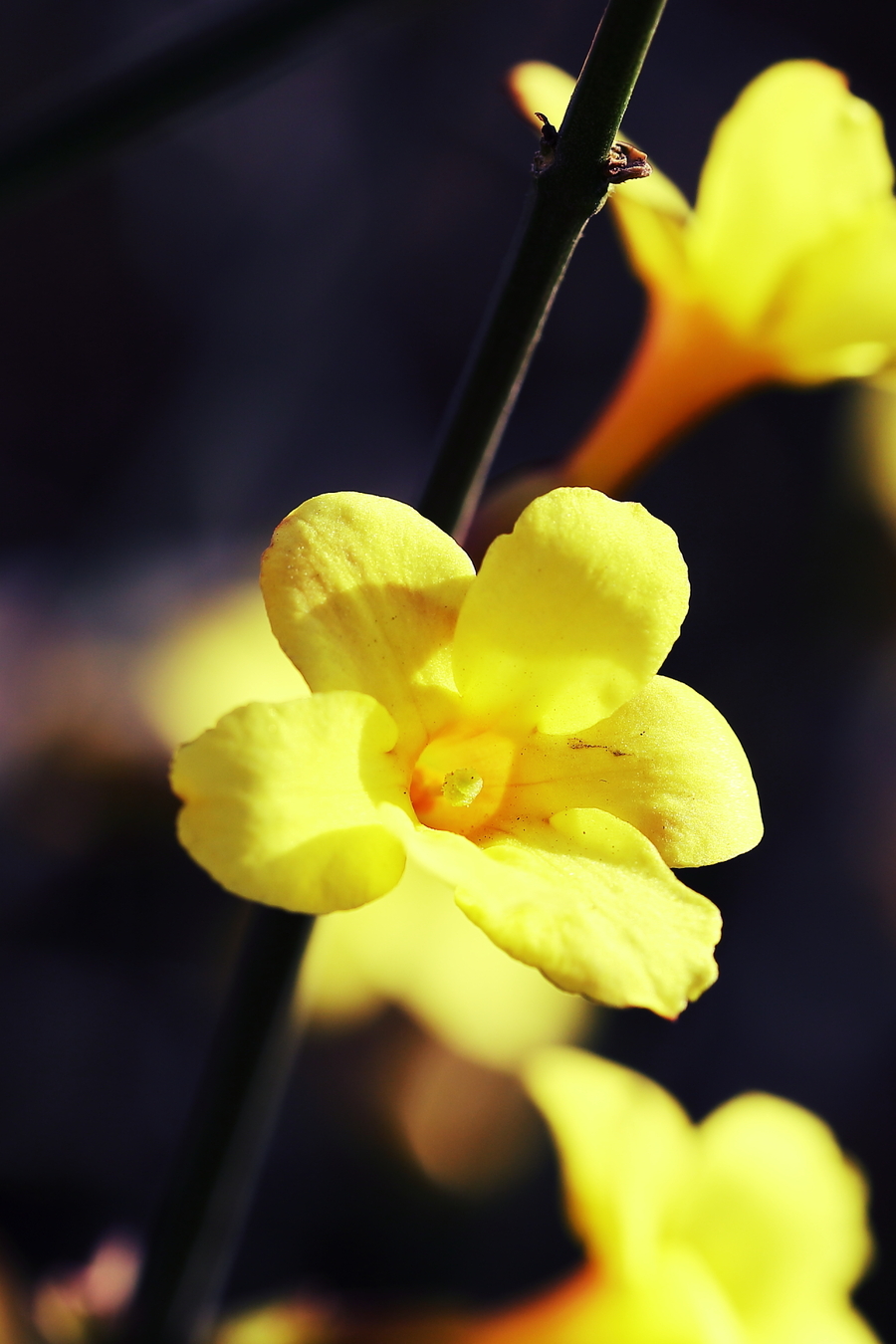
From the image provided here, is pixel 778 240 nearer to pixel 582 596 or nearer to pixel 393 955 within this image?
pixel 582 596

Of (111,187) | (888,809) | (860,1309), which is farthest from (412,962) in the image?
(111,187)

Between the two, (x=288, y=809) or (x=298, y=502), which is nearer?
(x=288, y=809)

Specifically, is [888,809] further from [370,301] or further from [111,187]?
[111,187]

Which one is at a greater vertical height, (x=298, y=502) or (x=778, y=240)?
(x=778, y=240)

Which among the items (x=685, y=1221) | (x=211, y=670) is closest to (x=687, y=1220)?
(x=685, y=1221)

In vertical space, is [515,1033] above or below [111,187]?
below

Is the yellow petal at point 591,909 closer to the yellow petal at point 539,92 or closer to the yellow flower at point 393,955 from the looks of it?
the yellow petal at point 539,92

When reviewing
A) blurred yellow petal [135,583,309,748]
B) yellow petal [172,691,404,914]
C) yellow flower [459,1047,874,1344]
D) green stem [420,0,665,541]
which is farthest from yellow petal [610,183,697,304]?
blurred yellow petal [135,583,309,748]
